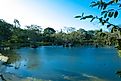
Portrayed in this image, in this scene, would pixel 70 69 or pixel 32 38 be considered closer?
pixel 70 69

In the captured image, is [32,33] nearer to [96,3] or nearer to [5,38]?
[5,38]

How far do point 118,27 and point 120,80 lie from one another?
1102 inches

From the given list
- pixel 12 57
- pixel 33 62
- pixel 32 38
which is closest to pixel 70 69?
pixel 33 62

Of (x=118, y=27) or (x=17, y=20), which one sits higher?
(x=17, y=20)

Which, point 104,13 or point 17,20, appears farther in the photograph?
point 17,20

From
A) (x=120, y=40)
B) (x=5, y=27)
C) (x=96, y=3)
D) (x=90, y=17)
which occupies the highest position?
(x=5, y=27)

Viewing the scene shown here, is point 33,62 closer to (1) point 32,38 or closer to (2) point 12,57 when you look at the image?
(2) point 12,57

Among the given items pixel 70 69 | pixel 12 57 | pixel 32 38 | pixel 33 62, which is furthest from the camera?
pixel 32 38

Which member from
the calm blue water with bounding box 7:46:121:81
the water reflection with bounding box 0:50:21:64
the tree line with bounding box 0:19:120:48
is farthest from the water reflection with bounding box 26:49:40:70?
the tree line with bounding box 0:19:120:48

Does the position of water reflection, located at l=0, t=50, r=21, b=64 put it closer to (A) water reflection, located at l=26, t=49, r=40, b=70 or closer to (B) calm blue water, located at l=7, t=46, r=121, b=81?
(B) calm blue water, located at l=7, t=46, r=121, b=81

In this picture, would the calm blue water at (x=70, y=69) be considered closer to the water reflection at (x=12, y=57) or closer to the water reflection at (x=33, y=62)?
the water reflection at (x=33, y=62)

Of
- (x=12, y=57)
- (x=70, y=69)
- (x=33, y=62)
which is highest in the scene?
(x=12, y=57)

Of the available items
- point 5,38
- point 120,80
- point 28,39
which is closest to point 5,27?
point 5,38

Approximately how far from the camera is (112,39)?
3.04 metres
